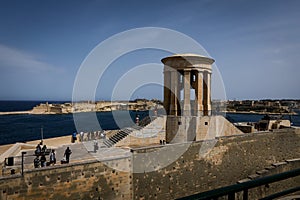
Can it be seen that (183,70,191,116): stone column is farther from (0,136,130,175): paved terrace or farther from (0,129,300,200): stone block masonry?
(0,136,130,175): paved terrace

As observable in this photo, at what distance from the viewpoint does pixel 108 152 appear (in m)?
10.8

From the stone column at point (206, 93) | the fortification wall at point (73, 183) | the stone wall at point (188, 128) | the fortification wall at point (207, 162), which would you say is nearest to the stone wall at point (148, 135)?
the stone wall at point (188, 128)

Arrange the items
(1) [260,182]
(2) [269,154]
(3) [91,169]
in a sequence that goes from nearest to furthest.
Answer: (1) [260,182] → (3) [91,169] → (2) [269,154]

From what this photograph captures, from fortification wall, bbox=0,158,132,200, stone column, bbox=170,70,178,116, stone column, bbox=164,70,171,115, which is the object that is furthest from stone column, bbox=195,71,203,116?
fortification wall, bbox=0,158,132,200

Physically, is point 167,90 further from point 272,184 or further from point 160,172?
point 272,184

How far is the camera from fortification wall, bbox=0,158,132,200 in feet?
23.6

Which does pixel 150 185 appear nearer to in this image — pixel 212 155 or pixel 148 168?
pixel 148 168

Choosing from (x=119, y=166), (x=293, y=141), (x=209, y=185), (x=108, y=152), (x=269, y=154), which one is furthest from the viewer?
(x=293, y=141)

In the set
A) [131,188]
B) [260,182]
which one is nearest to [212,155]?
[131,188]

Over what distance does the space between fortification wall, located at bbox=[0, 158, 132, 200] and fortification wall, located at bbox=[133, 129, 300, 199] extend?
0.78 metres

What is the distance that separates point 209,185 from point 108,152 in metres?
5.54

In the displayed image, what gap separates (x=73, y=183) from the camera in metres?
8.13

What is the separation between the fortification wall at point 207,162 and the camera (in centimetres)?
1002

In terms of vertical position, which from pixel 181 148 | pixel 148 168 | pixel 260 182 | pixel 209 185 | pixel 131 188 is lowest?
pixel 209 185
